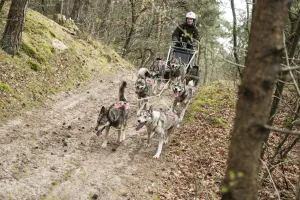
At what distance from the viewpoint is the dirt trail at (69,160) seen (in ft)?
16.8

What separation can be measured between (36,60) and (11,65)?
57.7 inches

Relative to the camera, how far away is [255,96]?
162 cm

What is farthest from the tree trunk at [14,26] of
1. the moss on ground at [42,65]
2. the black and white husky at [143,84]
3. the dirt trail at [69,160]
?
the black and white husky at [143,84]

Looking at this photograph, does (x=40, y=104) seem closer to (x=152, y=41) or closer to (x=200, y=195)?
(x=200, y=195)

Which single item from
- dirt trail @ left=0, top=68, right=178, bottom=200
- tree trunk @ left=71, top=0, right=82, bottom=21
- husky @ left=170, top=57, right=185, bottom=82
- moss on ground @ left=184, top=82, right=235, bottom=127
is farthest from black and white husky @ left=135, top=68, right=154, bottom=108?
tree trunk @ left=71, top=0, right=82, bottom=21

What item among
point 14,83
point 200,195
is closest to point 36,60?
point 14,83

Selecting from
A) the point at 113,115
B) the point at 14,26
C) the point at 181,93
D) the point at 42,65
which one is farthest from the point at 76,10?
the point at 113,115

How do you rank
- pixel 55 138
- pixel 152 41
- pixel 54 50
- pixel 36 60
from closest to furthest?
pixel 55 138 → pixel 36 60 → pixel 54 50 → pixel 152 41

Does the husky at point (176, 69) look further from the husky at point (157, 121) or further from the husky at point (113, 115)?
the husky at point (113, 115)

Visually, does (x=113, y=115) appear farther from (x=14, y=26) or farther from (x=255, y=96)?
(x=255, y=96)

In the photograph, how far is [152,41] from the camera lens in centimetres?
2072

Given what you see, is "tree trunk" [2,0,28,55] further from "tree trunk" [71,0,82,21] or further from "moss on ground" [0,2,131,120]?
"tree trunk" [71,0,82,21]

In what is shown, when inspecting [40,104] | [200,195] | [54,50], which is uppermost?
[54,50]

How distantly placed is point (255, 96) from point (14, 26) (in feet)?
31.0
